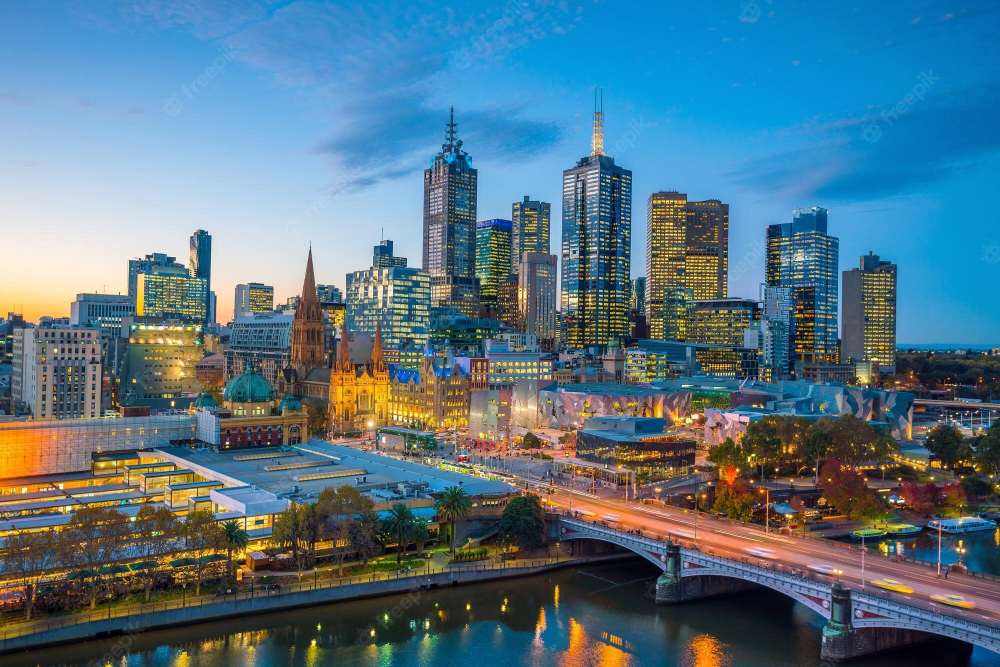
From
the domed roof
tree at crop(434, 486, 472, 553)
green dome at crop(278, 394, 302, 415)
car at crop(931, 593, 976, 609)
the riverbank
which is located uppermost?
the domed roof

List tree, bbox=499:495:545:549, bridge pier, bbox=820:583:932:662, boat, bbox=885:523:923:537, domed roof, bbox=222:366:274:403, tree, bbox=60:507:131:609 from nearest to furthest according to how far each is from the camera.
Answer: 1. bridge pier, bbox=820:583:932:662
2. tree, bbox=60:507:131:609
3. tree, bbox=499:495:545:549
4. boat, bbox=885:523:923:537
5. domed roof, bbox=222:366:274:403

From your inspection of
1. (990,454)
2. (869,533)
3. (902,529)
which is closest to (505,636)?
(869,533)

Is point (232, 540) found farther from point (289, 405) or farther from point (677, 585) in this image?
point (289, 405)

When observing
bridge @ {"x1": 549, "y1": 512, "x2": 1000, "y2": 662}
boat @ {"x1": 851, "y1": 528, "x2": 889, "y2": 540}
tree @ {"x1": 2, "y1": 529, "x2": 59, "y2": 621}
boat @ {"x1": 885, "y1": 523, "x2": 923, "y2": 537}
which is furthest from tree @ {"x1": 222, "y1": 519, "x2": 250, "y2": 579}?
boat @ {"x1": 885, "y1": 523, "x2": 923, "y2": 537}

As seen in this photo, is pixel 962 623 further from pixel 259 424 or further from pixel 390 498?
pixel 259 424

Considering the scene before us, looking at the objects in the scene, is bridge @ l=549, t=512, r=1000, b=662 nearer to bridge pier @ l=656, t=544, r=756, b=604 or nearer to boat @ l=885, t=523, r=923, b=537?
bridge pier @ l=656, t=544, r=756, b=604

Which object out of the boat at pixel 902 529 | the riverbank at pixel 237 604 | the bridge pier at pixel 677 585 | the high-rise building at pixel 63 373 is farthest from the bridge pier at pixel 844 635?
the high-rise building at pixel 63 373

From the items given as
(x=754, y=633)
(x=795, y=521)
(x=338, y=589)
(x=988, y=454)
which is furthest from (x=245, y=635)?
(x=988, y=454)
